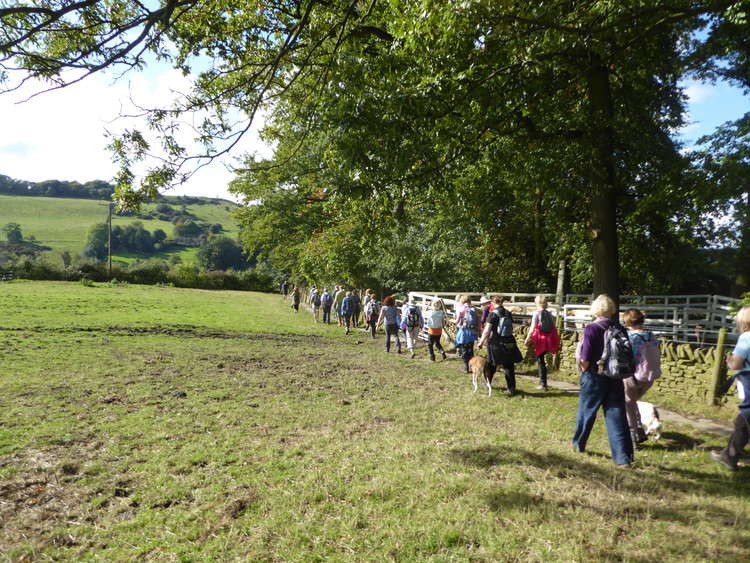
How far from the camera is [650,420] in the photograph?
5.86 metres

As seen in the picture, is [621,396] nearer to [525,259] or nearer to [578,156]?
[578,156]

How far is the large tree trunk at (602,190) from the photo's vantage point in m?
9.60

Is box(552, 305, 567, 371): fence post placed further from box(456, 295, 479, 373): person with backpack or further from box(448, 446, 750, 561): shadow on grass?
box(448, 446, 750, 561): shadow on grass

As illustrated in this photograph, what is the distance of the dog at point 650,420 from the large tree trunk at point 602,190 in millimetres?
4119

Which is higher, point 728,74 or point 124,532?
point 728,74

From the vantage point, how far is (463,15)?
20.0ft

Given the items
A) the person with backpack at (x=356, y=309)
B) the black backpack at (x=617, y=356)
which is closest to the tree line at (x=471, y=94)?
the black backpack at (x=617, y=356)

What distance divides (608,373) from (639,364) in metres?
1.01

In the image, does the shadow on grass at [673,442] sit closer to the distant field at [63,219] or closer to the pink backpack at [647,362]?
the pink backpack at [647,362]

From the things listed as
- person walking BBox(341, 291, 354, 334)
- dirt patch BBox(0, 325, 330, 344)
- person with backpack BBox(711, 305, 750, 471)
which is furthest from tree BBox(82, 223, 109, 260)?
person with backpack BBox(711, 305, 750, 471)

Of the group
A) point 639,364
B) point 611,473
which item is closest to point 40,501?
point 611,473

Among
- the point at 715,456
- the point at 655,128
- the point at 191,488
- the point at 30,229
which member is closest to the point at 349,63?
the point at 191,488

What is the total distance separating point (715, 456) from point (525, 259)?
1913cm

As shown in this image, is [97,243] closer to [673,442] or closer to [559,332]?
[559,332]
